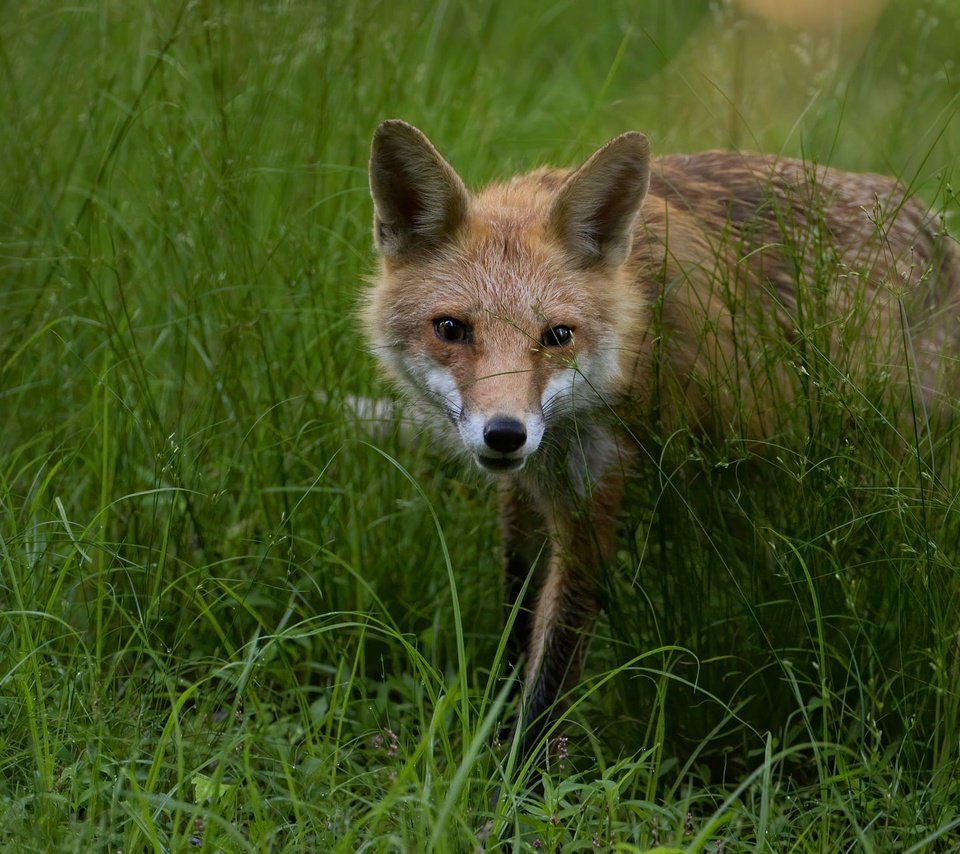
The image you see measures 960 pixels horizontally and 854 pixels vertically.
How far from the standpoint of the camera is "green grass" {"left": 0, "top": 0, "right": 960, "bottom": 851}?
10.1ft

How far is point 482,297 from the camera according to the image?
390 centimetres

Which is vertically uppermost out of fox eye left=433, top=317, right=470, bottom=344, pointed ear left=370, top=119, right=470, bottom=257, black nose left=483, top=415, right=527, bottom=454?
pointed ear left=370, top=119, right=470, bottom=257

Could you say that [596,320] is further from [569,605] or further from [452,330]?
[569,605]

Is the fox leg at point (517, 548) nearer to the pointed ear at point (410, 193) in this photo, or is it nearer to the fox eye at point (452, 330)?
the fox eye at point (452, 330)

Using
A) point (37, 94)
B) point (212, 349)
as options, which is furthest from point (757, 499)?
point (37, 94)

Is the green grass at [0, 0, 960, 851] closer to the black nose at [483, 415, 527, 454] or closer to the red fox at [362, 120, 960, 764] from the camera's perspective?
the red fox at [362, 120, 960, 764]

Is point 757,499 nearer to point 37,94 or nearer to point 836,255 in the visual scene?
point 836,255

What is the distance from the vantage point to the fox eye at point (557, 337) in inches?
151

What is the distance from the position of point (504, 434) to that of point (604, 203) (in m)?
1.06

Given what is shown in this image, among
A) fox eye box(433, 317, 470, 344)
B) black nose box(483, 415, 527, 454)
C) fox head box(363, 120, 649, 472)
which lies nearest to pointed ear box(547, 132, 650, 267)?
fox head box(363, 120, 649, 472)

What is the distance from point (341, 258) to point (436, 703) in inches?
99.7

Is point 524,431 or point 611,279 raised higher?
point 611,279

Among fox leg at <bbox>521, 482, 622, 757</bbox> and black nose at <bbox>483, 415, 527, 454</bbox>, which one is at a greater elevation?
black nose at <bbox>483, 415, 527, 454</bbox>

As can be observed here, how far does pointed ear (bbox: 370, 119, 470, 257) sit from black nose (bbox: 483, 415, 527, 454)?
1.00m
